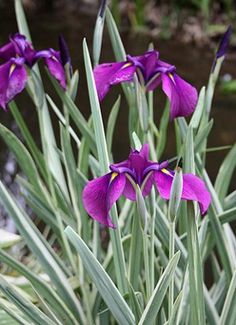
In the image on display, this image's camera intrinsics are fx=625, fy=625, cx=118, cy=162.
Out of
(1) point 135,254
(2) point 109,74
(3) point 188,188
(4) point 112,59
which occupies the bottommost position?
(4) point 112,59

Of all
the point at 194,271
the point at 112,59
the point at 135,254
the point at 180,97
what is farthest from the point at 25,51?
the point at 112,59

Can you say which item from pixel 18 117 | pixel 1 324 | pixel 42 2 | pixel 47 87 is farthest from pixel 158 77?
pixel 42 2

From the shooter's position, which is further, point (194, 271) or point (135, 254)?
point (135, 254)

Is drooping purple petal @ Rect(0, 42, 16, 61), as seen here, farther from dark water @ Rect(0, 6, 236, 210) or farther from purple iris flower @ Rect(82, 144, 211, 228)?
dark water @ Rect(0, 6, 236, 210)

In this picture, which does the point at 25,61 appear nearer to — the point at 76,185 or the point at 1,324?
the point at 76,185

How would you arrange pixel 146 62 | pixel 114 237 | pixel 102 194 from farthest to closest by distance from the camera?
1. pixel 146 62
2. pixel 114 237
3. pixel 102 194

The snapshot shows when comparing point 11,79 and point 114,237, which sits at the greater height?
point 11,79

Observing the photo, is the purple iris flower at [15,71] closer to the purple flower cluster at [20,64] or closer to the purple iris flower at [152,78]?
the purple flower cluster at [20,64]

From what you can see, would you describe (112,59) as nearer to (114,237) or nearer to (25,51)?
(25,51)
